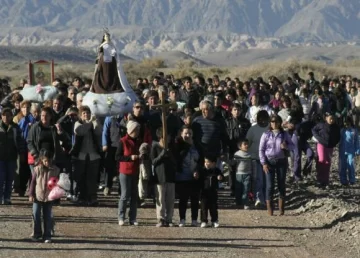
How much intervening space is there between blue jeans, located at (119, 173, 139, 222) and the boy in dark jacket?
0.93 feet

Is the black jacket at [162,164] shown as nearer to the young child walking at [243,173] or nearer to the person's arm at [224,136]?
the person's arm at [224,136]

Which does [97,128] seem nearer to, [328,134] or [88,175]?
[88,175]

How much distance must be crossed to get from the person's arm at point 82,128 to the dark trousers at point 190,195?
212 centimetres

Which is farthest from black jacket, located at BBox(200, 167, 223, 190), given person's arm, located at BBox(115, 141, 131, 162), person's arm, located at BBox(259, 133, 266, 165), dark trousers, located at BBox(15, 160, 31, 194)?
dark trousers, located at BBox(15, 160, 31, 194)

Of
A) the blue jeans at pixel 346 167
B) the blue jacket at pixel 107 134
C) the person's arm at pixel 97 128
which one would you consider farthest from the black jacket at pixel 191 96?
the blue jacket at pixel 107 134

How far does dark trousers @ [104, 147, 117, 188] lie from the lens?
59.1 ft

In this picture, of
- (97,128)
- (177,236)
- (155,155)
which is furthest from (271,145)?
(97,128)

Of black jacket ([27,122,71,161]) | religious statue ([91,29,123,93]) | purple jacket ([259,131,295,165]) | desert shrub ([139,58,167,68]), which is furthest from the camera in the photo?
desert shrub ([139,58,167,68])

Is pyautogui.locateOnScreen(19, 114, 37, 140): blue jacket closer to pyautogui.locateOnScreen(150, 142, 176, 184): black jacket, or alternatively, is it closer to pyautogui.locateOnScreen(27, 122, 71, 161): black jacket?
pyautogui.locateOnScreen(27, 122, 71, 161): black jacket

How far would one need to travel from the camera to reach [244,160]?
18031 millimetres

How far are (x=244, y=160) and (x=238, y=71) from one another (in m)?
53.7

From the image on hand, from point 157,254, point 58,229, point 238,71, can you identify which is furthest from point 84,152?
point 238,71

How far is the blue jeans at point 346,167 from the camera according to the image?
22531 mm

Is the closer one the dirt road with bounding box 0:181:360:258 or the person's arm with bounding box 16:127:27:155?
the dirt road with bounding box 0:181:360:258
